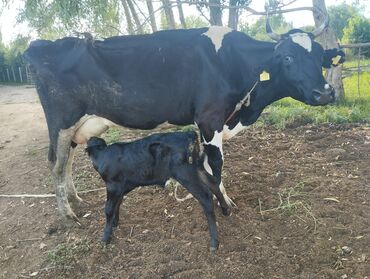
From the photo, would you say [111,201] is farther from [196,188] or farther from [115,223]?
[196,188]

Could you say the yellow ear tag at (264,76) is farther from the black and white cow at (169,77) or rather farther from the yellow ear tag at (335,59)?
the yellow ear tag at (335,59)

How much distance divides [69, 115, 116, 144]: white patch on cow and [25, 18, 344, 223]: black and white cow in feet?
0.06

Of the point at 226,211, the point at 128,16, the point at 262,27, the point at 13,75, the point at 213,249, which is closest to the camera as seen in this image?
the point at 213,249

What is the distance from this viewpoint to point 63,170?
185 inches

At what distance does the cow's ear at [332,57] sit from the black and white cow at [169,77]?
35 centimetres

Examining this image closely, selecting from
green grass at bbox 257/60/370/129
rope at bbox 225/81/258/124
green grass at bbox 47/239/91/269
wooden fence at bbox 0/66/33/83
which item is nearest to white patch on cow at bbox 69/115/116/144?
green grass at bbox 47/239/91/269

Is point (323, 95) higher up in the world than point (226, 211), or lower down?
higher up

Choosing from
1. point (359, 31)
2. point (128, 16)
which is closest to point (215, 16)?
point (128, 16)

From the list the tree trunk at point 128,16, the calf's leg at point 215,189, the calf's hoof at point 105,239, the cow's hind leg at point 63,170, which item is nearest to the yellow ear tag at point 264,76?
the calf's leg at point 215,189

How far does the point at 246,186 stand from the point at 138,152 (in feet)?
5.46

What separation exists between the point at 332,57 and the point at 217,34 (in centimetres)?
143

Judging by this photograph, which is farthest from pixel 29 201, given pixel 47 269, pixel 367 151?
pixel 367 151

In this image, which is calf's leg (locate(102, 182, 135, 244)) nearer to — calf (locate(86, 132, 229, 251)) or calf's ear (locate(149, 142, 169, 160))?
calf (locate(86, 132, 229, 251))

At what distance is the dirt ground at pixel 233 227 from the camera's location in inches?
142
